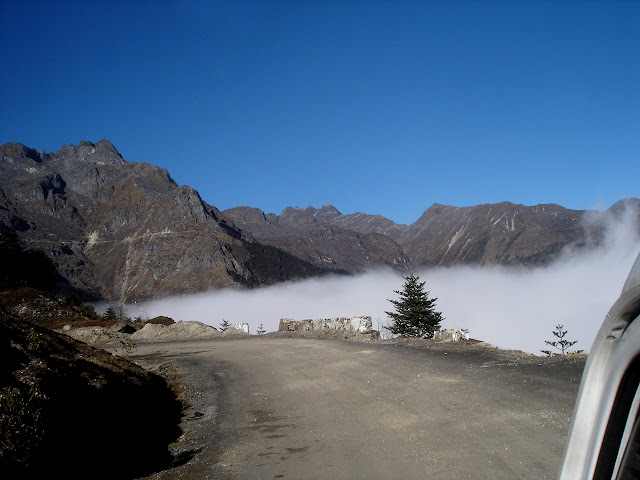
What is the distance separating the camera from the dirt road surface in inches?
227

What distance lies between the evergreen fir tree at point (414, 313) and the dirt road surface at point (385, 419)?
2418 centimetres

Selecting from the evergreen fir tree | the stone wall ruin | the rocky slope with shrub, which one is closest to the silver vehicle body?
the rocky slope with shrub

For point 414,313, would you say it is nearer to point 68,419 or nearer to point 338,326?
point 338,326

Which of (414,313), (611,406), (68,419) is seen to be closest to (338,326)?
(414,313)

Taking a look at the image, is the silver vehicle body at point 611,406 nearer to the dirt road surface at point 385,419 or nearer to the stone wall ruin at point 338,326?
the dirt road surface at point 385,419

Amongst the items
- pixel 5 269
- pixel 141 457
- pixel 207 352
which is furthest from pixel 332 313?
pixel 141 457

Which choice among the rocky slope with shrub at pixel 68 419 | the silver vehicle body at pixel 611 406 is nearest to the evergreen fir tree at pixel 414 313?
the rocky slope with shrub at pixel 68 419

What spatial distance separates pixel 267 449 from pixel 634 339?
6411 millimetres

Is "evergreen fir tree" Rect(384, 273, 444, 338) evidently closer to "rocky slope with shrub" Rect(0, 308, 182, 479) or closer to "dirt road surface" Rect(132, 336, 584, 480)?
"dirt road surface" Rect(132, 336, 584, 480)

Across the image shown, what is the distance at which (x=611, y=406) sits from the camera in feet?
5.43

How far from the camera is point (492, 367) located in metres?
10.9

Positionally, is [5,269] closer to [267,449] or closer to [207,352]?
[207,352]

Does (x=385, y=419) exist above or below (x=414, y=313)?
below

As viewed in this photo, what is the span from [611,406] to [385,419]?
21.4 ft
